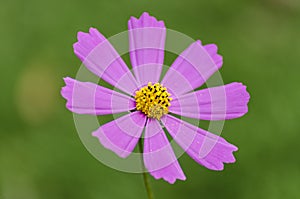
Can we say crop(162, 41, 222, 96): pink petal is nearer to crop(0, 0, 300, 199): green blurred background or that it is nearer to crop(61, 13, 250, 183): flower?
crop(61, 13, 250, 183): flower

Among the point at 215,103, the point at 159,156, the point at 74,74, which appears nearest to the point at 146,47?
the point at 215,103

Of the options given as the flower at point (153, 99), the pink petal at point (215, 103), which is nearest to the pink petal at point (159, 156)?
the flower at point (153, 99)

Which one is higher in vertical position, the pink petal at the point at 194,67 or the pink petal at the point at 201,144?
the pink petal at the point at 194,67

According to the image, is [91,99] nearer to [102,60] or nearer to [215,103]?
[102,60]

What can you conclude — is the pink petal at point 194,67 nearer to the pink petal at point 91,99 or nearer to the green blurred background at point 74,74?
the pink petal at point 91,99

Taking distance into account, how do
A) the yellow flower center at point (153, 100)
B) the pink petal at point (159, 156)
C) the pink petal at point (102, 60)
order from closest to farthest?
the pink petal at point (159, 156)
the pink petal at point (102, 60)
the yellow flower center at point (153, 100)

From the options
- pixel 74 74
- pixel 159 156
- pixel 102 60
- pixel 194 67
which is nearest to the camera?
pixel 159 156
